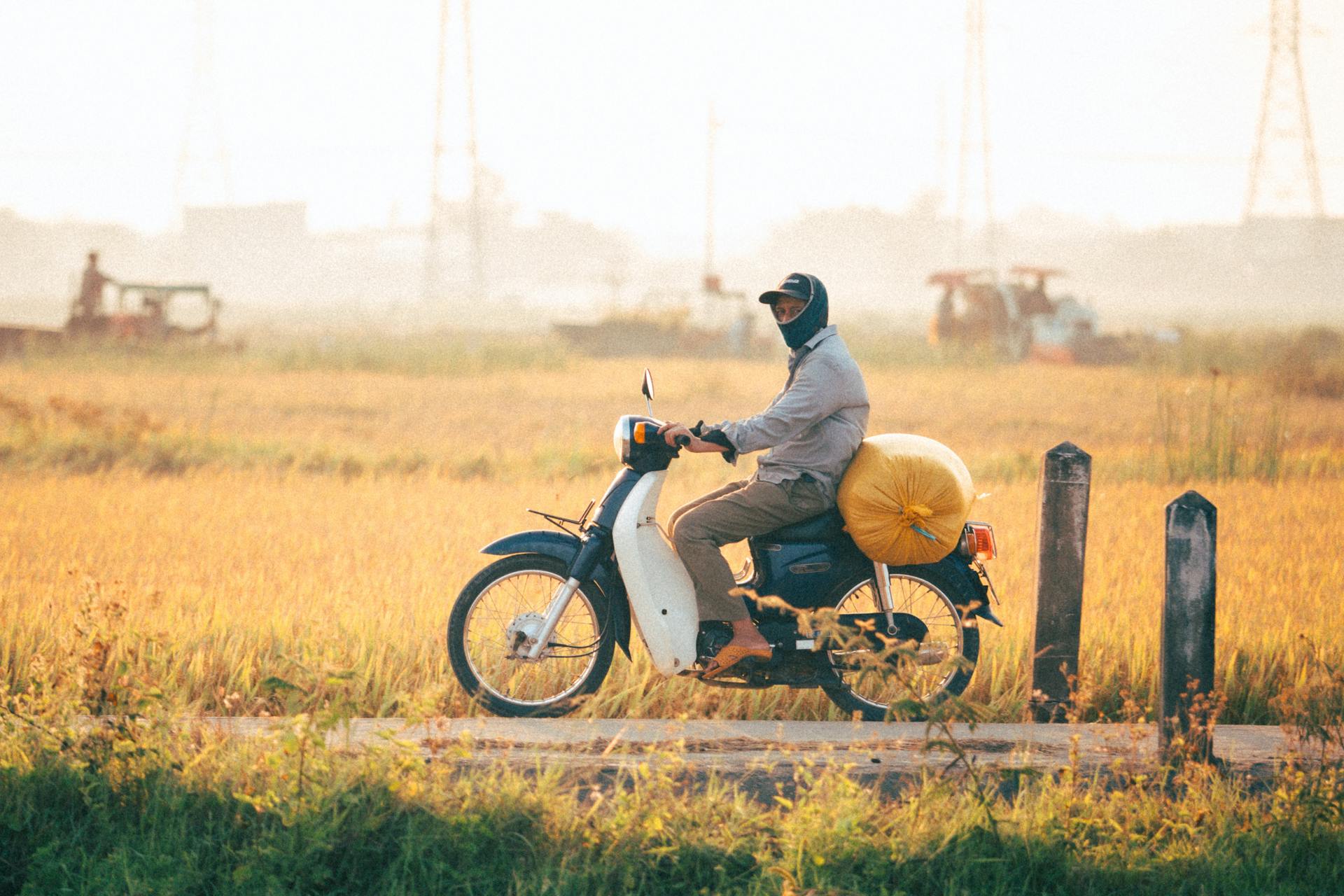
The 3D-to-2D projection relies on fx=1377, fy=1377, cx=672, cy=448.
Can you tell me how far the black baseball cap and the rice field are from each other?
1.82 m

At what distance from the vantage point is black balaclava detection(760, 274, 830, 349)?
5.65m

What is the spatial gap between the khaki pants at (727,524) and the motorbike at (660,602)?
11cm

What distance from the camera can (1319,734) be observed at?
211 inches

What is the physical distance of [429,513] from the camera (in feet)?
36.5

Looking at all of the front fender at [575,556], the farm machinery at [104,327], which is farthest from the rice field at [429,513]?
the farm machinery at [104,327]

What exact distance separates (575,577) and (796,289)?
4.92ft

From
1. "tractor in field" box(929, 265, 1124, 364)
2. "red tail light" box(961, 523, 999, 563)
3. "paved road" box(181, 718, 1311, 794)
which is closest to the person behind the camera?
"paved road" box(181, 718, 1311, 794)

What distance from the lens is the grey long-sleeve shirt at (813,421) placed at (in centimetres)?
559

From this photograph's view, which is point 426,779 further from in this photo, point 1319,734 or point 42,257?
point 42,257

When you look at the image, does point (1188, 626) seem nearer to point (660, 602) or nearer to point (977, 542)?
point (977, 542)

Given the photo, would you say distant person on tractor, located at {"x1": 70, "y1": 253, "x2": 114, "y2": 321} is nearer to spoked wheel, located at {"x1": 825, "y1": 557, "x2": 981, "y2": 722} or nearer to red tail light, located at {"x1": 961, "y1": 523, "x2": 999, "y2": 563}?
spoked wheel, located at {"x1": 825, "y1": 557, "x2": 981, "y2": 722}

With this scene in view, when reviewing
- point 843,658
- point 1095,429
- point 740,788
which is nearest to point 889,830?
point 740,788

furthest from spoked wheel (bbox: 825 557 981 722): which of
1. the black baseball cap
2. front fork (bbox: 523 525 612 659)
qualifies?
the black baseball cap

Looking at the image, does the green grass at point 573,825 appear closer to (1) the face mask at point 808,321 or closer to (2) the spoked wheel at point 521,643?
(2) the spoked wheel at point 521,643
